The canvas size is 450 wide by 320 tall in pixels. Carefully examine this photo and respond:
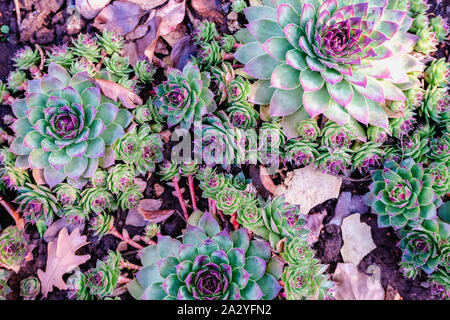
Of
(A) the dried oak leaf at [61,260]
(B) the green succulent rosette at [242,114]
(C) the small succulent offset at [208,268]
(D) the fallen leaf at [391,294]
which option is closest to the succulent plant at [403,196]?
(D) the fallen leaf at [391,294]

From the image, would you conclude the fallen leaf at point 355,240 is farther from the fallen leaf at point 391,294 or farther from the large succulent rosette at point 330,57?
the large succulent rosette at point 330,57

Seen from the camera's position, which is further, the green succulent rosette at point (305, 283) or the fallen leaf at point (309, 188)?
the fallen leaf at point (309, 188)

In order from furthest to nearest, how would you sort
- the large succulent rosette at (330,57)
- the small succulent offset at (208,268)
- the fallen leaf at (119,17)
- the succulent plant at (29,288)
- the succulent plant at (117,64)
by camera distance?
1. the fallen leaf at (119,17)
2. the succulent plant at (117,64)
3. the succulent plant at (29,288)
4. the large succulent rosette at (330,57)
5. the small succulent offset at (208,268)

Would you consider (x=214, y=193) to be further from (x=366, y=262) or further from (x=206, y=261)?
(x=366, y=262)

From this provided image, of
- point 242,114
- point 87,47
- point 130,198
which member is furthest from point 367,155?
point 87,47

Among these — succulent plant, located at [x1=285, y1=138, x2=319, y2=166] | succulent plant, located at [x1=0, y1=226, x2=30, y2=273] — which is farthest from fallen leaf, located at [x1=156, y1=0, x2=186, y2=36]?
succulent plant, located at [x1=0, y1=226, x2=30, y2=273]
